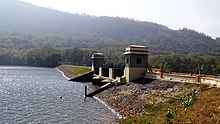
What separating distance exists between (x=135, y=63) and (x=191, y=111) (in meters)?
36.9

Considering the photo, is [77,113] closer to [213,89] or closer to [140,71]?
[213,89]

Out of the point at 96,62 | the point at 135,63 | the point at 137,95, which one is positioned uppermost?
the point at 135,63

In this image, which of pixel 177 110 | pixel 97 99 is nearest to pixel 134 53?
pixel 97 99

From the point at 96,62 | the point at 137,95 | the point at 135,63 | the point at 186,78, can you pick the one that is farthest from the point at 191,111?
the point at 96,62

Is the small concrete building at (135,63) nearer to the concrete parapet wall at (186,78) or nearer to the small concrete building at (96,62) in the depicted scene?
the concrete parapet wall at (186,78)

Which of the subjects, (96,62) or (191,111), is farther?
(96,62)

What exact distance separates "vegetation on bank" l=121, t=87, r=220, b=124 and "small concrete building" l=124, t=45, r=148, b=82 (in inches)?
1052

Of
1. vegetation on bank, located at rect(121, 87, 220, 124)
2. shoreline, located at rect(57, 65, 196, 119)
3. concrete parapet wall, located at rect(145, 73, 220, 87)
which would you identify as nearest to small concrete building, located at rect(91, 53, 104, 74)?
shoreline, located at rect(57, 65, 196, 119)

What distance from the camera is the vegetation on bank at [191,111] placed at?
29.0 m

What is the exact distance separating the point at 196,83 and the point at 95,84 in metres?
51.1

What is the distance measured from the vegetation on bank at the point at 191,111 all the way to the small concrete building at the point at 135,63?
26.7 metres

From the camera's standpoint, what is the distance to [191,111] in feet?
104

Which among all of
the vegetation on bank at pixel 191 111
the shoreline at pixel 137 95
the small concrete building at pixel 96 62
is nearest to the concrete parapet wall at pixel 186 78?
the shoreline at pixel 137 95

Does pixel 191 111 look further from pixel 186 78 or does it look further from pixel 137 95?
pixel 137 95
